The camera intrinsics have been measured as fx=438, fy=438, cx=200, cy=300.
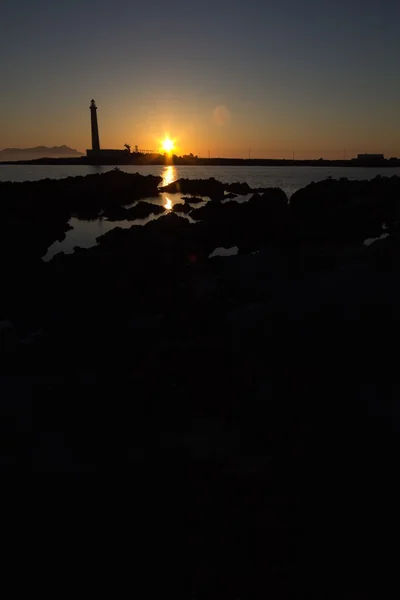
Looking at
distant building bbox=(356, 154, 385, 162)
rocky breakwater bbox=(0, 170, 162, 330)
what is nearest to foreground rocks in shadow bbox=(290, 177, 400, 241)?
rocky breakwater bbox=(0, 170, 162, 330)

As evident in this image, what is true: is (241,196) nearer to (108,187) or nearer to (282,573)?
(108,187)

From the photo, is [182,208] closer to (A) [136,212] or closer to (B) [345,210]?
(A) [136,212]

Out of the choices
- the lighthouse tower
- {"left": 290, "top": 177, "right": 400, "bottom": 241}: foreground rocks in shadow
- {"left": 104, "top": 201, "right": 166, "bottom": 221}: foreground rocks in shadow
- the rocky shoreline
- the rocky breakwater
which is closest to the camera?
the rocky shoreline

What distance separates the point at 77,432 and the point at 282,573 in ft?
11.4

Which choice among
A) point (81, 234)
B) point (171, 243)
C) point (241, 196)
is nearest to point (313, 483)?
point (171, 243)

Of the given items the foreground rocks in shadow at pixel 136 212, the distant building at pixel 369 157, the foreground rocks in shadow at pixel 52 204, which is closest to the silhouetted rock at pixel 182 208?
the foreground rocks in shadow at pixel 136 212

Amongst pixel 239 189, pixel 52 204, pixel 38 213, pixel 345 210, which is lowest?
pixel 345 210

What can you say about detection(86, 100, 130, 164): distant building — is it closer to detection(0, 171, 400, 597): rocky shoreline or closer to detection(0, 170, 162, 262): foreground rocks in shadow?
detection(0, 170, 162, 262): foreground rocks in shadow

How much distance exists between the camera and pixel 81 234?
31.9 m

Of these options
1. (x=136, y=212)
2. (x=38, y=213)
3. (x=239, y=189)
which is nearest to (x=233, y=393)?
(x=38, y=213)

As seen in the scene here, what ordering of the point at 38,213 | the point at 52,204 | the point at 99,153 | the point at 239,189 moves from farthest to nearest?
the point at 99,153
the point at 239,189
the point at 52,204
the point at 38,213

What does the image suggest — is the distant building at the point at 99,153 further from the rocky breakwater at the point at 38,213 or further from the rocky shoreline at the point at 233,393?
the rocky shoreline at the point at 233,393

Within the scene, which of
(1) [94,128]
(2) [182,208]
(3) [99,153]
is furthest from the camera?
(3) [99,153]

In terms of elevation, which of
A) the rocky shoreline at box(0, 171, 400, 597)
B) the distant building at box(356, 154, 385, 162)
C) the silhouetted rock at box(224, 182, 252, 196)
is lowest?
the rocky shoreline at box(0, 171, 400, 597)
